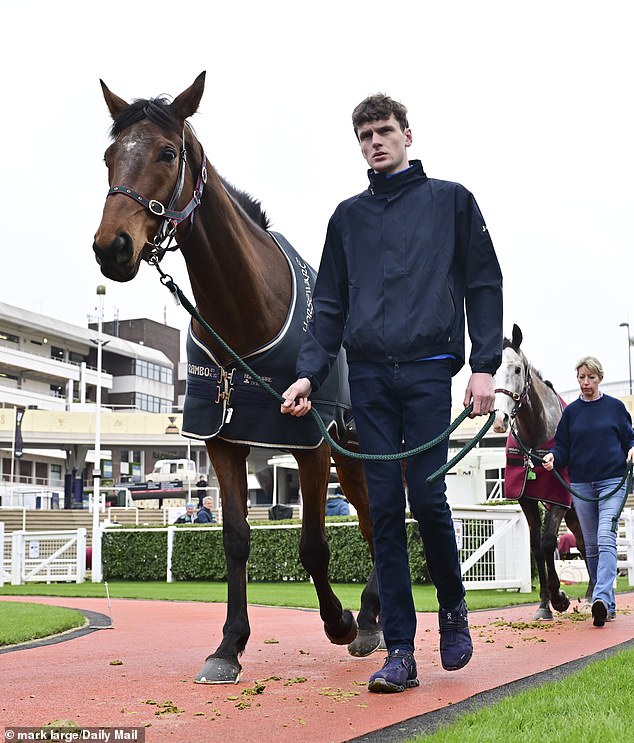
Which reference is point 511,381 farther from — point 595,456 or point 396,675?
point 396,675

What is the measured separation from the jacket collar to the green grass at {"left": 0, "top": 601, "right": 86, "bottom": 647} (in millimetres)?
4230

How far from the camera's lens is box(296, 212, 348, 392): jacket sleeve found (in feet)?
14.2

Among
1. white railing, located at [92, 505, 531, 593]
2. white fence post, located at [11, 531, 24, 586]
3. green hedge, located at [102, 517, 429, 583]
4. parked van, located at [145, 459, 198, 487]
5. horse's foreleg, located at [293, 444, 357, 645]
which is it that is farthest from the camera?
parked van, located at [145, 459, 198, 487]

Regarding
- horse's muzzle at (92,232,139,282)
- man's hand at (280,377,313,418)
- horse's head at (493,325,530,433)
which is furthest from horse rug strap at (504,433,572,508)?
horse's muzzle at (92,232,139,282)

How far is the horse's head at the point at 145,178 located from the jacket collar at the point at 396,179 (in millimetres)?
861

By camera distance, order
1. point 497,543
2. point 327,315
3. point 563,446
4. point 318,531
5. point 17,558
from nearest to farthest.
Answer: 1. point 327,315
2. point 318,531
3. point 563,446
4. point 497,543
5. point 17,558

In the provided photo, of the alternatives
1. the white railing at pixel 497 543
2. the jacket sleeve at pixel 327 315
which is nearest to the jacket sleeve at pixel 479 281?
the jacket sleeve at pixel 327 315

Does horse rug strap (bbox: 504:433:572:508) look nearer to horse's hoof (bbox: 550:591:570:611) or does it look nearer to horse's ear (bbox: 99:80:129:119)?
horse's hoof (bbox: 550:591:570:611)

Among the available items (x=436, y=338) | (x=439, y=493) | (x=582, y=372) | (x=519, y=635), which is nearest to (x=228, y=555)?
(x=439, y=493)

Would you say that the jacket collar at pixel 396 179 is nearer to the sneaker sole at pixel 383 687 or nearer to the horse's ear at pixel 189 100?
the horse's ear at pixel 189 100

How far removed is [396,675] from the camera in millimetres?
3838

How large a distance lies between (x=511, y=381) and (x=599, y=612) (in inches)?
82.0

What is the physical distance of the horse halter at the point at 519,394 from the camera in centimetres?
806

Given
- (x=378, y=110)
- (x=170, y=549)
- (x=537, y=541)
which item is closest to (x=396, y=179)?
(x=378, y=110)
